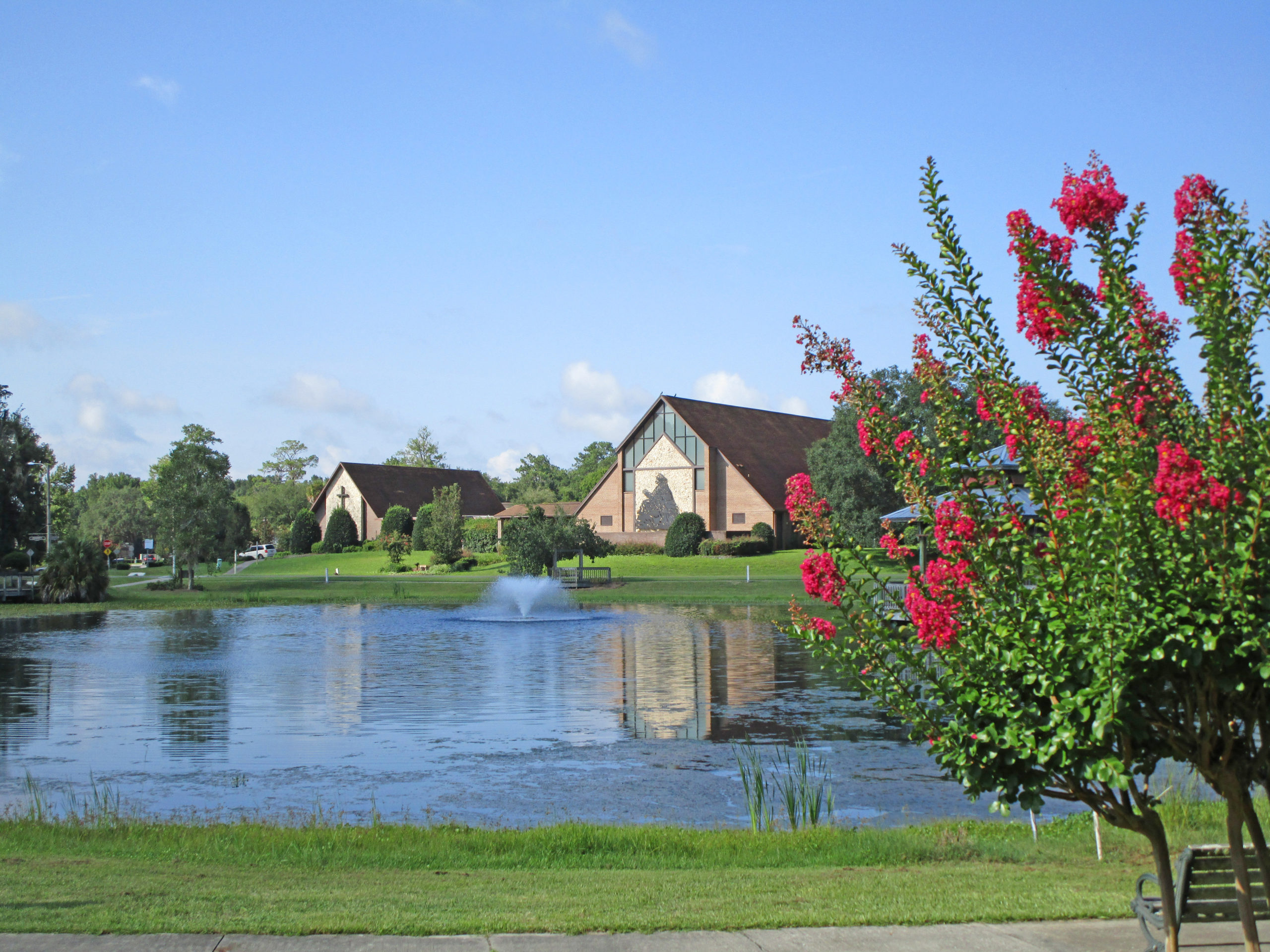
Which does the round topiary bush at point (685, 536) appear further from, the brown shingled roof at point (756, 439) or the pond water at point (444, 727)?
the pond water at point (444, 727)

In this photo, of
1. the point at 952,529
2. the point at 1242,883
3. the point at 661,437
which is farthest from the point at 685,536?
A: the point at 1242,883

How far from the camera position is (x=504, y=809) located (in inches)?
479

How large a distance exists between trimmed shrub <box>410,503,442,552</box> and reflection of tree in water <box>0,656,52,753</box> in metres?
44.5

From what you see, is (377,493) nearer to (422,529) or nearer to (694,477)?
(422,529)

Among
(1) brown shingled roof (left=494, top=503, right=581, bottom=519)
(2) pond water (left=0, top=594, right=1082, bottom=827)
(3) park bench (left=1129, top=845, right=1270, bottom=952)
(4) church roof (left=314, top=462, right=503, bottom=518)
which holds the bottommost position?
(2) pond water (left=0, top=594, right=1082, bottom=827)

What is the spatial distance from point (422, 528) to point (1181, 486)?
232ft

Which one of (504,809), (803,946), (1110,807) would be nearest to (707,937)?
(803,946)

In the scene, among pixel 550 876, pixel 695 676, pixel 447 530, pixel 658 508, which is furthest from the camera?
pixel 658 508

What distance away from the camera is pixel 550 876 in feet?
28.8

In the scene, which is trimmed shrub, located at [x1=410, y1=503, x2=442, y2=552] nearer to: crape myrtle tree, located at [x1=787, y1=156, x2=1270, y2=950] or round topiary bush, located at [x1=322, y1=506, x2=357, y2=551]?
round topiary bush, located at [x1=322, y1=506, x2=357, y2=551]

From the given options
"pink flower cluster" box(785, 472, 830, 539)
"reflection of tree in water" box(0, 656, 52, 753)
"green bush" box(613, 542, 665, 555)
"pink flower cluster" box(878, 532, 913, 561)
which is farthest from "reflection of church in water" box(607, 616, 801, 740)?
"green bush" box(613, 542, 665, 555)

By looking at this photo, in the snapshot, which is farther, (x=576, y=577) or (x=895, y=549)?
(x=576, y=577)

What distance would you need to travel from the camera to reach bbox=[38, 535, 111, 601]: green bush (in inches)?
1850

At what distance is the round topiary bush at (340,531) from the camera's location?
287ft
